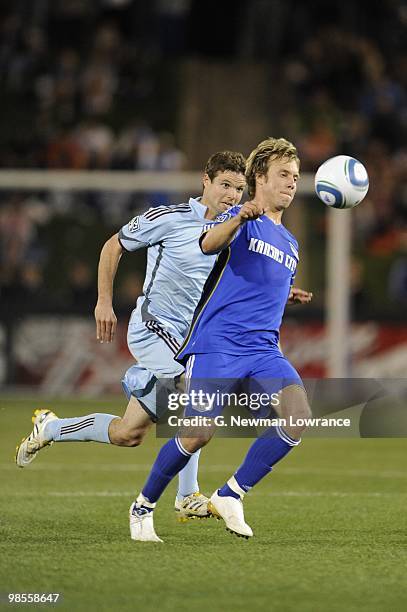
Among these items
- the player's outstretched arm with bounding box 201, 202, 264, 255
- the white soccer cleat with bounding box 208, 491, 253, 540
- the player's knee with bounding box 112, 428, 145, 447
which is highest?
the player's outstretched arm with bounding box 201, 202, 264, 255

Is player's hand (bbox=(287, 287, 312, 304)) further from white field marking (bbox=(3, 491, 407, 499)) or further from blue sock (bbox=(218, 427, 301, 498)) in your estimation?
white field marking (bbox=(3, 491, 407, 499))

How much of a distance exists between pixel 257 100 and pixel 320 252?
5.45 metres

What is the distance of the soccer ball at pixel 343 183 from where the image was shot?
287 inches

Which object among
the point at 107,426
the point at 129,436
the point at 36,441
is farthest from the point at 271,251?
the point at 36,441

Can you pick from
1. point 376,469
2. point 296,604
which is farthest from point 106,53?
point 296,604

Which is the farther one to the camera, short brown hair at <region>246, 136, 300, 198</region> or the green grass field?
short brown hair at <region>246, 136, 300, 198</region>

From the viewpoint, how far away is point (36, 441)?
25.9 ft

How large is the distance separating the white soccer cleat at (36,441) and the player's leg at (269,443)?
4.75 feet

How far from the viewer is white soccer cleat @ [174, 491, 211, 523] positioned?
7488 mm

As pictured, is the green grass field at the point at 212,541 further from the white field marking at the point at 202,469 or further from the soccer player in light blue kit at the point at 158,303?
the soccer player in light blue kit at the point at 158,303

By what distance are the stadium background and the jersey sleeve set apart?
5.25ft

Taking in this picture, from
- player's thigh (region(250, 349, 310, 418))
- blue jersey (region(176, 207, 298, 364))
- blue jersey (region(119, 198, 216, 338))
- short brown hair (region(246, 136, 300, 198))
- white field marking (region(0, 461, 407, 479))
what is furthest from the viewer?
white field marking (region(0, 461, 407, 479))

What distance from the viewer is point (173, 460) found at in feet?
22.5

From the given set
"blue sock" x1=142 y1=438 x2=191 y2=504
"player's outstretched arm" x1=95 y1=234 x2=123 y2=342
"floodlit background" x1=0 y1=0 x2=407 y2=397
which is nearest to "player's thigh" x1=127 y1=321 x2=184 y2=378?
"player's outstretched arm" x1=95 y1=234 x2=123 y2=342
